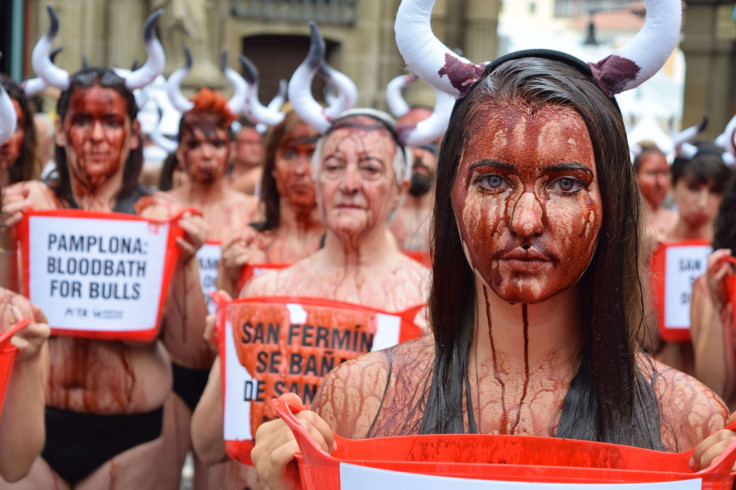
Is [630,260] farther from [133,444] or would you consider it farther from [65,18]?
[65,18]

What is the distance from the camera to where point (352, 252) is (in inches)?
168

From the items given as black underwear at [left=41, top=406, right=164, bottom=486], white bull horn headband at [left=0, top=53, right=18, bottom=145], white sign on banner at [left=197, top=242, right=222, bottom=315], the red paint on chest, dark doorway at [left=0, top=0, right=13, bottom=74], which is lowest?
black underwear at [left=41, top=406, right=164, bottom=486]

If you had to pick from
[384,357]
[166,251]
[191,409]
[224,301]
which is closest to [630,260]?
[384,357]

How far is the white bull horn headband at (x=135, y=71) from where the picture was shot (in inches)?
202

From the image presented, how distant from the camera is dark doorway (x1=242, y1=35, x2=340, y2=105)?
2077 centimetres

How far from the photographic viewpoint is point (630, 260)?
2166 mm

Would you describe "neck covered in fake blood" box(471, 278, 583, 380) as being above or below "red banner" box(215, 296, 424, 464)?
above

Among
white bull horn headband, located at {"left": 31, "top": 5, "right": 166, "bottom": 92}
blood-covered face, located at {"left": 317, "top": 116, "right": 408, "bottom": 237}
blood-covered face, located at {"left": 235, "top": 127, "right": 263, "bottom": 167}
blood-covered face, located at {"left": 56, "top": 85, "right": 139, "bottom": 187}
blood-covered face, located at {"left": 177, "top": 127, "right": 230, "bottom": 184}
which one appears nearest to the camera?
blood-covered face, located at {"left": 317, "top": 116, "right": 408, "bottom": 237}

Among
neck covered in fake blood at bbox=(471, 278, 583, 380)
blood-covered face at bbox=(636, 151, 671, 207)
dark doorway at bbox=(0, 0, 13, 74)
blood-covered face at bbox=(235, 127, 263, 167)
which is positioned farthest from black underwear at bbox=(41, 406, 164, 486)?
dark doorway at bbox=(0, 0, 13, 74)

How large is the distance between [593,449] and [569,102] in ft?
2.11

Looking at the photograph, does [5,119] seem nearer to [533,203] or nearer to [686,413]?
[533,203]

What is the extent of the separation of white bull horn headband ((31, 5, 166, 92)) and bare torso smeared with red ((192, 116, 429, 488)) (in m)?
1.20

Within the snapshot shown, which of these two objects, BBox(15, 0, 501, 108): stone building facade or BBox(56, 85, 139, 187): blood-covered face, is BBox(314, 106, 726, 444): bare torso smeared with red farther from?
BBox(15, 0, 501, 108): stone building facade

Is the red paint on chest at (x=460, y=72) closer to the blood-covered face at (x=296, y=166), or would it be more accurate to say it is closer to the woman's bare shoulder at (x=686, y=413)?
the woman's bare shoulder at (x=686, y=413)
